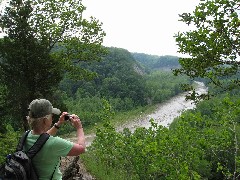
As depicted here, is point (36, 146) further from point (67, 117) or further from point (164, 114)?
point (164, 114)

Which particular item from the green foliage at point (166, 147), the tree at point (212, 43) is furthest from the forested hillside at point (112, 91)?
the tree at point (212, 43)

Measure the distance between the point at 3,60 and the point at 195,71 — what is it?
12.7 metres

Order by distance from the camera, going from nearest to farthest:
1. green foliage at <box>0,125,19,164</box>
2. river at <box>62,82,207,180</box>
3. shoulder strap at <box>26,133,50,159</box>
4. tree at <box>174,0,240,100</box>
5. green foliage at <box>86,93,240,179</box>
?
shoulder strap at <box>26,133,50,159</box> → tree at <box>174,0,240,100</box> → green foliage at <box>0,125,19,164</box> → green foliage at <box>86,93,240,179</box> → river at <box>62,82,207,180</box>

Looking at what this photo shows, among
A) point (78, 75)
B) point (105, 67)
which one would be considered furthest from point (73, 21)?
point (105, 67)

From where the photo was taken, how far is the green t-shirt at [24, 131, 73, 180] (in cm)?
339

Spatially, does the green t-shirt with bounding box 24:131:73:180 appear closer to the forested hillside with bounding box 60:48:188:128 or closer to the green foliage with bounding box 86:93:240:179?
the green foliage with bounding box 86:93:240:179

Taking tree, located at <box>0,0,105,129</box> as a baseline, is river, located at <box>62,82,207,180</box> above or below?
below

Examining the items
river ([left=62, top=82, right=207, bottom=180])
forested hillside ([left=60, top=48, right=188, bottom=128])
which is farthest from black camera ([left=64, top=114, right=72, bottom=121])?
forested hillside ([left=60, top=48, right=188, bottom=128])

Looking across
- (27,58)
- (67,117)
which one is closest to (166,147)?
(27,58)

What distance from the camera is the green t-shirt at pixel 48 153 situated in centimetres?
339

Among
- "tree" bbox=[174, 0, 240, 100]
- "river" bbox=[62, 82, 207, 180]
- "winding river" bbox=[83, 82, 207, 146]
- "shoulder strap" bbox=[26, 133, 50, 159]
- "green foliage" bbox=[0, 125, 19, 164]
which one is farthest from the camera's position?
"winding river" bbox=[83, 82, 207, 146]

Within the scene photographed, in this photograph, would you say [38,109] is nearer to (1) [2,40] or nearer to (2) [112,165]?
(1) [2,40]

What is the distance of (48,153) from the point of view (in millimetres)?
3402

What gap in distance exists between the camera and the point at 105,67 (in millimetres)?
155000
